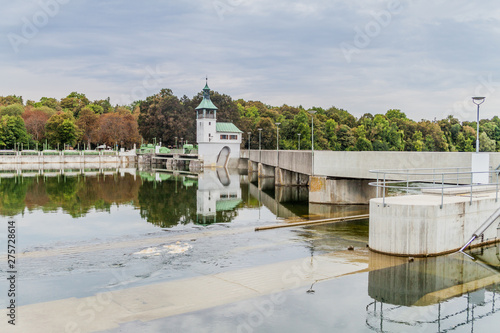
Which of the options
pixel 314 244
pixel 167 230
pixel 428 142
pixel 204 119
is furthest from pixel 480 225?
pixel 428 142

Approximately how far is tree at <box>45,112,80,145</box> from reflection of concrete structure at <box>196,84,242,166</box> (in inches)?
1585

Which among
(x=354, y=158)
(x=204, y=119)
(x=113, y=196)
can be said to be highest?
(x=204, y=119)

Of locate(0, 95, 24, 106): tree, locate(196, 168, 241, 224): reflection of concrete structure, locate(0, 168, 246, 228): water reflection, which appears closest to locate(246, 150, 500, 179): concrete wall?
locate(196, 168, 241, 224): reflection of concrete structure

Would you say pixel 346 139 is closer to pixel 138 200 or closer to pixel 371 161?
pixel 138 200

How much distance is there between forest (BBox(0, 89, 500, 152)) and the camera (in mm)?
102750

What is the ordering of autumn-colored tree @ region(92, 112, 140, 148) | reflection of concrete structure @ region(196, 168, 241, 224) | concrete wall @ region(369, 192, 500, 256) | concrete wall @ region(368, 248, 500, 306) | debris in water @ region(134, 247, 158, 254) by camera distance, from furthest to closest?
autumn-colored tree @ region(92, 112, 140, 148)
reflection of concrete structure @ region(196, 168, 241, 224)
debris in water @ region(134, 247, 158, 254)
concrete wall @ region(369, 192, 500, 256)
concrete wall @ region(368, 248, 500, 306)

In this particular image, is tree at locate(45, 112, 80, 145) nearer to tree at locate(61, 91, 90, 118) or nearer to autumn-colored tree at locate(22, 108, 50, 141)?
autumn-colored tree at locate(22, 108, 50, 141)

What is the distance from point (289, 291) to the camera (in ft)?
45.3

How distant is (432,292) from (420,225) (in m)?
3.62

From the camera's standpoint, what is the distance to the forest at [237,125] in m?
103

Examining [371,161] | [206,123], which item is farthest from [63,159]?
[371,161]

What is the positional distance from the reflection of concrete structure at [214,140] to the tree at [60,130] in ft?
132

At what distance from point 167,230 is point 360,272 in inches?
487

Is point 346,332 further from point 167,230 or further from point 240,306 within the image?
point 167,230
